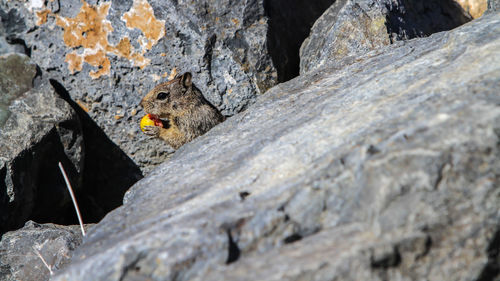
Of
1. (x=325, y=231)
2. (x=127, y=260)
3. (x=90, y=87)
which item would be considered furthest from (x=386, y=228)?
(x=90, y=87)

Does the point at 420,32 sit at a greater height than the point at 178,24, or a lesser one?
lesser

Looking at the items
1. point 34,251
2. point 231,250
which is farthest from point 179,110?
point 231,250

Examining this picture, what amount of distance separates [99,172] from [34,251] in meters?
1.72

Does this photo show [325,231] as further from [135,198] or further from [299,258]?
[135,198]

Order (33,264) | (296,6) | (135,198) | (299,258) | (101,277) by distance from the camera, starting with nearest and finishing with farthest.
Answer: (299,258)
(101,277)
(135,198)
(33,264)
(296,6)

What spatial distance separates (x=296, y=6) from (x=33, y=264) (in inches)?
164

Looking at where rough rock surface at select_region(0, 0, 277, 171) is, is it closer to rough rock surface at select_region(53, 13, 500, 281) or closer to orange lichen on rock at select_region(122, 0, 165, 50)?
orange lichen on rock at select_region(122, 0, 165, 50)

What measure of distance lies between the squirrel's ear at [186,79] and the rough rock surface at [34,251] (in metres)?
2.05

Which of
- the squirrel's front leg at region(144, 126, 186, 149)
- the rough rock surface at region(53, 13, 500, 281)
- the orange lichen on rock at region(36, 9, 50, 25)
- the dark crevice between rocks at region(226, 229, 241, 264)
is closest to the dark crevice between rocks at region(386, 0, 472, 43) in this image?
the rough rock surface at region(53, 13, 500, 281)

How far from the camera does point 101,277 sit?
2.59 m

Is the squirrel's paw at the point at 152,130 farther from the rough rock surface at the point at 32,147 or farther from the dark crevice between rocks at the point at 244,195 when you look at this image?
the dark crevice between rocks at the point at 244,195

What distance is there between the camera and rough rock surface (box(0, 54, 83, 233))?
4.89m

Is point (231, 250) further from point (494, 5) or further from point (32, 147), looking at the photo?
point (494, 5)

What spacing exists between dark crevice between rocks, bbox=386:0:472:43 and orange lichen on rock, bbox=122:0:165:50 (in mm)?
2502
